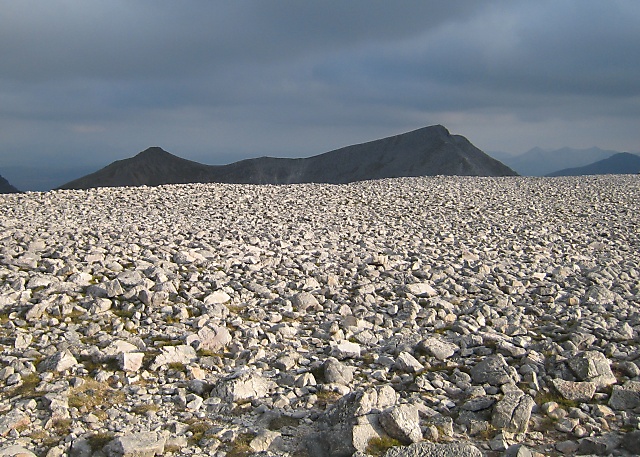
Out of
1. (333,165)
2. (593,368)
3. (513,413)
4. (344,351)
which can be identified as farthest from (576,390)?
(333,165)

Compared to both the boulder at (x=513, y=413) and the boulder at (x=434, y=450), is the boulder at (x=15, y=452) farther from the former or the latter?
the boulder at (x=513, y=413)

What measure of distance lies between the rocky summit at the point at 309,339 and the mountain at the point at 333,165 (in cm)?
9477

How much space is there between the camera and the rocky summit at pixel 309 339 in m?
5.52

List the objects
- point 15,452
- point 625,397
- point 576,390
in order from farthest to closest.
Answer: point 576,390 < point 625,397 < point 15,452

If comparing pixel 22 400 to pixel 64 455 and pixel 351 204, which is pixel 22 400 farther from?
pixel 351 204

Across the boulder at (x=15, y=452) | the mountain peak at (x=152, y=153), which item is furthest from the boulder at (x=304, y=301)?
the mountain peak at (x=152, y=153)

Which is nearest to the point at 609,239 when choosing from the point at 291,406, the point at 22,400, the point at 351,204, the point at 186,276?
the point at 351,204

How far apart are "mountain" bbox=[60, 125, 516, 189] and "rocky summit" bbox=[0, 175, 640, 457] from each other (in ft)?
311

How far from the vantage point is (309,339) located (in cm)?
857

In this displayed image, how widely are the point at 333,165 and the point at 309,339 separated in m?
124

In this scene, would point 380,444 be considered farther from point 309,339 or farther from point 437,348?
point 309,339

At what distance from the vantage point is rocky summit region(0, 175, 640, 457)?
5520 millimetres

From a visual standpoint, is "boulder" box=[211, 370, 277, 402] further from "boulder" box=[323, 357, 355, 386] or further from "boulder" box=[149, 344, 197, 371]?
"boulder" box=[149, 344, 197, 371]

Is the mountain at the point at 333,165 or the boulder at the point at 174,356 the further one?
the mountain at the point at 333,165
